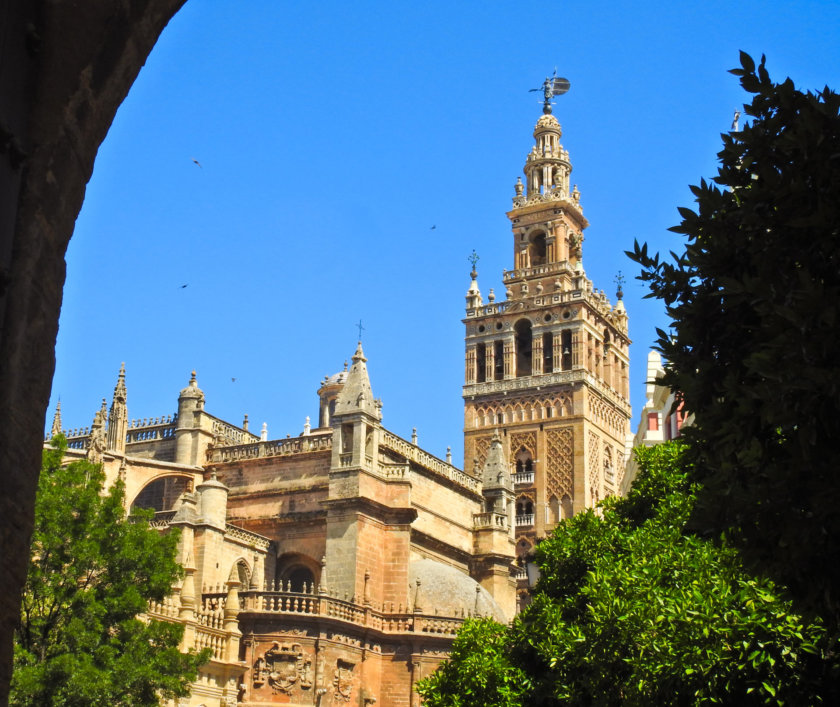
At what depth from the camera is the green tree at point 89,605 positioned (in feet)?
64.2

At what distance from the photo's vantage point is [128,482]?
136 ft

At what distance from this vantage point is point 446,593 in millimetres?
39375

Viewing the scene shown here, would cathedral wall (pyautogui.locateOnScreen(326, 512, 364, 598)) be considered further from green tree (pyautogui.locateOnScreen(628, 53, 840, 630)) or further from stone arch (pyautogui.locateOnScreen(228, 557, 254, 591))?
green tree (pyautogui.locateOnScreen(628, 53, 840, 630))

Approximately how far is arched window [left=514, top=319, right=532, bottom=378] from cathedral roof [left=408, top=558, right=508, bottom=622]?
36.4 meters

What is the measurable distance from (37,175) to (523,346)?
72.0 m

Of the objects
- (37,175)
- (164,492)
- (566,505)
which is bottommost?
(37,175)

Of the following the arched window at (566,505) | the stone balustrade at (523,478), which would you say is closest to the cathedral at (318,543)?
the stone balustrade at (523,478)

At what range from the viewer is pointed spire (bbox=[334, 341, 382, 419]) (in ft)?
130

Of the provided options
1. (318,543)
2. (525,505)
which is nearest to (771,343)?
(318,543)

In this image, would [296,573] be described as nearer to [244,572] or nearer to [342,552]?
[244,572]

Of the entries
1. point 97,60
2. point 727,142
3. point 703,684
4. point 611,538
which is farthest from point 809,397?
point 611,538

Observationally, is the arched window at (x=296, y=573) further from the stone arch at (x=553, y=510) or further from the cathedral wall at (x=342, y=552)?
the stone arch at (x=553, y=510)

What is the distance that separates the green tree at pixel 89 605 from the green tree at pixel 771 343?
48.0 feet

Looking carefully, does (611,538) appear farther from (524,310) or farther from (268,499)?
(524,310)
